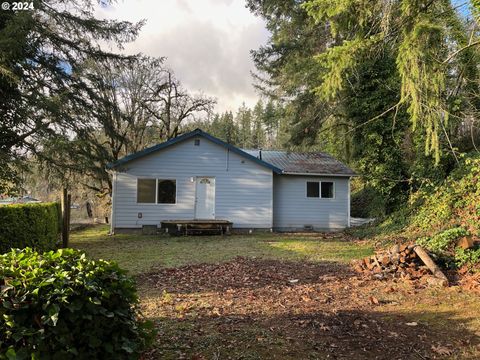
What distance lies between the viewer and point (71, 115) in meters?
11.6

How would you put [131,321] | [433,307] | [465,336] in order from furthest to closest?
1. [433,307]
2. [465,336]
3. [131,321]

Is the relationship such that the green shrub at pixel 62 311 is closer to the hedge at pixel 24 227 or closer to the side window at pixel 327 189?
the hedge at pixel 24 227

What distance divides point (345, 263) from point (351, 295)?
289 centimetres

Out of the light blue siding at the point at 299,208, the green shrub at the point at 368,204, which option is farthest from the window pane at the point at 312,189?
the green shrub at the point at 368,204

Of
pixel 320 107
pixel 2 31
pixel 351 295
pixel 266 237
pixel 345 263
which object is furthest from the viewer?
pixel 320 107

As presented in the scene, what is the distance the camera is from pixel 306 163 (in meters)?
18.0

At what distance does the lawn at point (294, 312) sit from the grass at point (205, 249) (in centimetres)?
18

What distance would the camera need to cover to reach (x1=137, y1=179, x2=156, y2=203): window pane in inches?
604

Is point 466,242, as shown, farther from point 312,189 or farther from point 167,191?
point 167,191

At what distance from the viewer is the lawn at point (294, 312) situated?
3.70 meters

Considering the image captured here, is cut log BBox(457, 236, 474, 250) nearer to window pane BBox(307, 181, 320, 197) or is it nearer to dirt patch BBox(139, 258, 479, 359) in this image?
dirt patch BBox(139, 258, 479, 359)

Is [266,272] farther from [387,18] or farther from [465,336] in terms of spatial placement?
[387,18]

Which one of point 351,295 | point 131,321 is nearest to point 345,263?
point 351,295

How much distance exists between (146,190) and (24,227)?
799 cm
